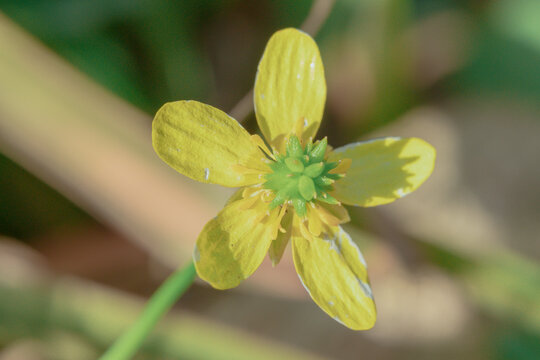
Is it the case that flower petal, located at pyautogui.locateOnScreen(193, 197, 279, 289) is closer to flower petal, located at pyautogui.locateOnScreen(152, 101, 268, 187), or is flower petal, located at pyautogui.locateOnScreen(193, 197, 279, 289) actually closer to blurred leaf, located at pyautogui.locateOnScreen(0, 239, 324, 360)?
flower petal, located at pyautogui.locateOnScreen(152, 101, 268, 187)

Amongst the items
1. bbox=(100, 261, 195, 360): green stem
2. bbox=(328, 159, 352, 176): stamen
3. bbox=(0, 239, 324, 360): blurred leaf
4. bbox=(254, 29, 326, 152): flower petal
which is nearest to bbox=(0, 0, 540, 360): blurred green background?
bbox=(0, 239, 324, 360): blurred leaf

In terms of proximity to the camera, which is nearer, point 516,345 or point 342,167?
point 342,167

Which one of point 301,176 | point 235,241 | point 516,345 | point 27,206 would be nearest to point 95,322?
point 27,206

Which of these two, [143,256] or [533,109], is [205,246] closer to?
[143,256]

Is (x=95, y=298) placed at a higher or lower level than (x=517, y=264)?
lower

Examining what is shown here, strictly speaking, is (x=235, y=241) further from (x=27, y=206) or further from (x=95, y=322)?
(x=27, y=206)

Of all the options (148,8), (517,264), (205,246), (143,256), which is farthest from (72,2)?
(517,264)

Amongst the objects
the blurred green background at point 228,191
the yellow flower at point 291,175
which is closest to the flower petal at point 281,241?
the yellow flower at point 291,175
